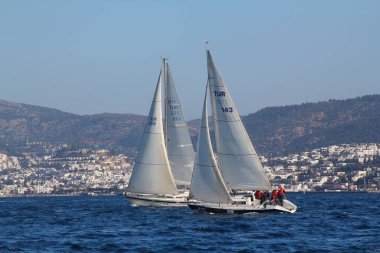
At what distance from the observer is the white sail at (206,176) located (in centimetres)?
6556

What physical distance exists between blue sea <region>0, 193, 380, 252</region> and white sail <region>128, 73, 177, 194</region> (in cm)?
614

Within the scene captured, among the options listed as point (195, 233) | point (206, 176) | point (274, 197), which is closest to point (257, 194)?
point (274, 197)

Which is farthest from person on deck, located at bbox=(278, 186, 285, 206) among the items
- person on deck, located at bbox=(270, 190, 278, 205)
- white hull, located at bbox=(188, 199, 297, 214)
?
white hull, located at bbox=(188, 199, 297, 214)

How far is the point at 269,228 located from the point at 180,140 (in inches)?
1005

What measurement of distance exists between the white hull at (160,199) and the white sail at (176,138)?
5.46 ft

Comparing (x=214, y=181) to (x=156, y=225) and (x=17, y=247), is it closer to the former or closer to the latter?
(x=156, y=225)

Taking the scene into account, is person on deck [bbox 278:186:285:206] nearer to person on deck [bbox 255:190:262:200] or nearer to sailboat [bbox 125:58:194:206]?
person on deck [bbox 255:190:262:200]

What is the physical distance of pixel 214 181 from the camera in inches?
2584

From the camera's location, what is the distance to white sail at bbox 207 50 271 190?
66625 millimetres

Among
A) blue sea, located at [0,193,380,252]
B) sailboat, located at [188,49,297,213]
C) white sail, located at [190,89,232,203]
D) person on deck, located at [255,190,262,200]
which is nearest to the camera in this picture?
blue sea, located at [0,193,380,252]

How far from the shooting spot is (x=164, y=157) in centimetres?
7950

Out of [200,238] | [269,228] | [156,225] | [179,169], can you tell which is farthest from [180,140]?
[200,238]

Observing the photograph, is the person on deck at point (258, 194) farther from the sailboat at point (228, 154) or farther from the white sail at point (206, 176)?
the white sail at point (206, 176)

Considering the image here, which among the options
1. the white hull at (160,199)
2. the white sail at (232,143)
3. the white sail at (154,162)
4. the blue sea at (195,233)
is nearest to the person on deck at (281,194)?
the white sail at (232,143)
